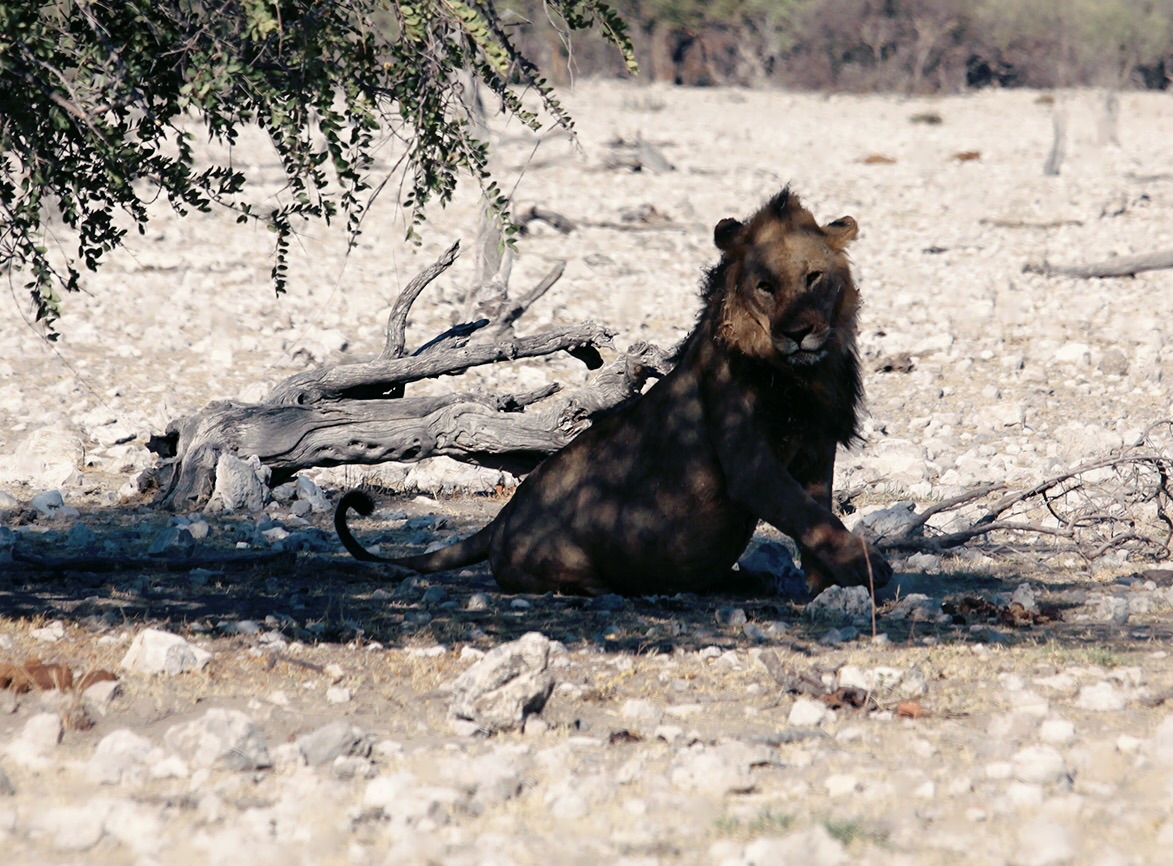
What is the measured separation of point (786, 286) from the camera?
19.9 feet

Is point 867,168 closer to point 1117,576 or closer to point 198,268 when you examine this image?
point 198,268

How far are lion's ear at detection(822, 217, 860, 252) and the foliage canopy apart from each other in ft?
5.14

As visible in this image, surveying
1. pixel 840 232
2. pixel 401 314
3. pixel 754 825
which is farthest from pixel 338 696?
pixel 401 314

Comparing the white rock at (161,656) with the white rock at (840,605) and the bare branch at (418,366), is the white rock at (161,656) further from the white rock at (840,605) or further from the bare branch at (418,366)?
the bare branch at (418,366)

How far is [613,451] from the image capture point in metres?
6.64

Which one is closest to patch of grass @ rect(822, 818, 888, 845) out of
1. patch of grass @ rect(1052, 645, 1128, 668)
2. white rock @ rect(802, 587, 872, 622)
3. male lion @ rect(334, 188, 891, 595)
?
patch of grass @ rect(1052, 645, 1128, 668)

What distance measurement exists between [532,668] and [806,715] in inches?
33.0

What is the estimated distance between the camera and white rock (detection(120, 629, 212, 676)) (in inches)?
193

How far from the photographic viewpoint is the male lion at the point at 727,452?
6.02 m

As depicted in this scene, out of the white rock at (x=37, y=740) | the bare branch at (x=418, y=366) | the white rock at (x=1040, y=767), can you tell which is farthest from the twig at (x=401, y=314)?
the white rock at (x=1040, y=767)

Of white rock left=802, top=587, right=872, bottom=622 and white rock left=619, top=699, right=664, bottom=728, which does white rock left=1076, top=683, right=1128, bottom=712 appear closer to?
white rock left=619, top=699, right=664, bottom=728

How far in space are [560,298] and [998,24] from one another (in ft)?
108

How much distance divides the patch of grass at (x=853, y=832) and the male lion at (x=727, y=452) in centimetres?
229

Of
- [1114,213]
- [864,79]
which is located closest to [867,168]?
[1114,213]
